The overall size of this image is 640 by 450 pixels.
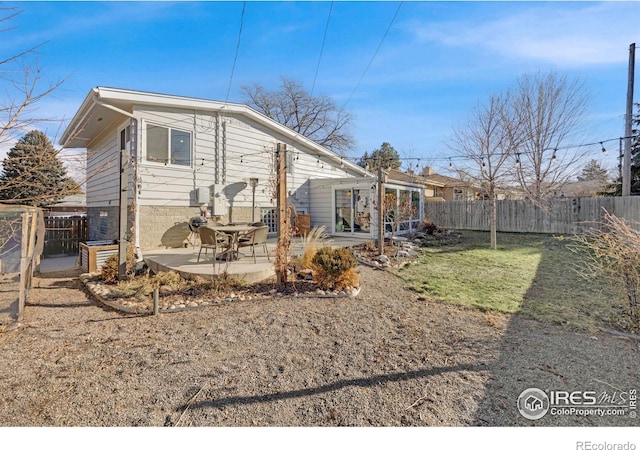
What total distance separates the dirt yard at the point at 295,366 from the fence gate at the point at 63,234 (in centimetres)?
804

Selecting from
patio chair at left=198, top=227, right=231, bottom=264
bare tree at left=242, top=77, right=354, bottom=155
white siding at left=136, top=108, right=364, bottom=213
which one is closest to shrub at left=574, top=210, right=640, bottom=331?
patio chair at left=198, top=227, right=231, bottom=264

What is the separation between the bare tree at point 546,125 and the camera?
41.9 feet

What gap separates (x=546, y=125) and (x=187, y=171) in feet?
49.7

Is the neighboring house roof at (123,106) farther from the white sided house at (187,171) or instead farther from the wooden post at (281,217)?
the wooden post at (281,217)

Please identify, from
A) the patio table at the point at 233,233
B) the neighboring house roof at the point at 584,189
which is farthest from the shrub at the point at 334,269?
the neighboring house roof at the point at 584,189

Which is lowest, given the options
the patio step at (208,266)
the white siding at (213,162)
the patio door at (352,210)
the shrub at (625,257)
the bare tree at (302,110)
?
the patio step at (208,266)

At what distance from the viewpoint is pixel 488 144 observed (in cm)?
1183

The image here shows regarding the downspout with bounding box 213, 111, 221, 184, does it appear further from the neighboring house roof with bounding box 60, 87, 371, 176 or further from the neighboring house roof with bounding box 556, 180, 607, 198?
the neighboring house roof with bounding box 556, 180, 607, 198

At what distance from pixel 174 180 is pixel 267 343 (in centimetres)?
694

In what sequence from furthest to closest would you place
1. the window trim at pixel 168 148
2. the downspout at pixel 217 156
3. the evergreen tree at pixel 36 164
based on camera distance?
the downspout at pixel 217 156, the window trim at pixel 168 148, the evergreen tree at pixel 36 164

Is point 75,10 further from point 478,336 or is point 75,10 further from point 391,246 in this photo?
point 391,246

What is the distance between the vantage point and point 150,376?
2.62 metres

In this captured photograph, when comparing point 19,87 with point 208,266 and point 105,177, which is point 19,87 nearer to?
point 208,266
